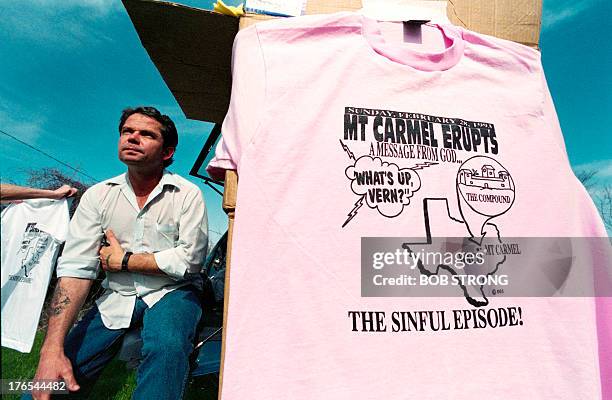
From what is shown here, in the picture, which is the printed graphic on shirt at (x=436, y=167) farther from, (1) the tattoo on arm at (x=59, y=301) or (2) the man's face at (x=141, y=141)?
(1) the tattoo on arm at (x=59, y=301)

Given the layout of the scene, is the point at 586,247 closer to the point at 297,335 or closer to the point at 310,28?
the point at 297,335

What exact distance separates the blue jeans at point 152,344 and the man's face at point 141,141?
1.41 feet

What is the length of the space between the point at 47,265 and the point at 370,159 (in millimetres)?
872

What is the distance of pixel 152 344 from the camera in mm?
939

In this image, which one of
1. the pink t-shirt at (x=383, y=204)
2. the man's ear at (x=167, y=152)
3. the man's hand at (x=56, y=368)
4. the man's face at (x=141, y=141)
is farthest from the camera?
the man's ear at (x=167, y=152)

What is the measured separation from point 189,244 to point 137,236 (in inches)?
7.2

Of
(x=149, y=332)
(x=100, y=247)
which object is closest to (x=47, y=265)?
(x=100, y=247)

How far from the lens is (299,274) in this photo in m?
0.73

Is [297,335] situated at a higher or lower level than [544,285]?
lower

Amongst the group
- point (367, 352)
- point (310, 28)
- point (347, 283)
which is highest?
point (310, 28)

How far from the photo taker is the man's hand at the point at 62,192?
1.07 m

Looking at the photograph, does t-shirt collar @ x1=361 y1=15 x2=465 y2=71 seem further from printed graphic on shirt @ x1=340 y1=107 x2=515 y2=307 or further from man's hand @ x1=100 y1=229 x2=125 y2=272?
man's hand @ x1=100 y1=229 x2=125 y2=272

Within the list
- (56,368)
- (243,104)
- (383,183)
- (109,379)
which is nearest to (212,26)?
(243,104)

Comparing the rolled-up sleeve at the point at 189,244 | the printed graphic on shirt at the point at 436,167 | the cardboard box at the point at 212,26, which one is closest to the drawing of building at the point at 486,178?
Answer: the printed graphic on shirt at the point at 436,167
